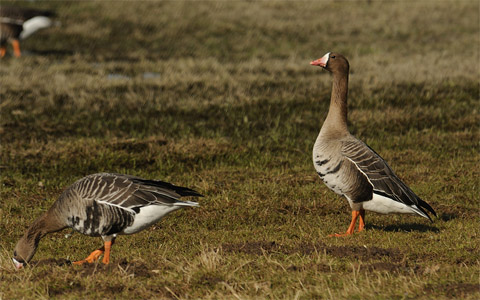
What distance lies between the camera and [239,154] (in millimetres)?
15086

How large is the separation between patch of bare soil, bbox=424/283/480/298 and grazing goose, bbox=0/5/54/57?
24.1 meters

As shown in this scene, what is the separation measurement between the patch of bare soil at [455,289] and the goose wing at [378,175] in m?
2.99

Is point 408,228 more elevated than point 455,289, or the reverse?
point 455,289

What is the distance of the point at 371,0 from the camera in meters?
45.3

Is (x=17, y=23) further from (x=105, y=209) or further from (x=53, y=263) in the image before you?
(x=53, y=263)

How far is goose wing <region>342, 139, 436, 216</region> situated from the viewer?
31.4 feet

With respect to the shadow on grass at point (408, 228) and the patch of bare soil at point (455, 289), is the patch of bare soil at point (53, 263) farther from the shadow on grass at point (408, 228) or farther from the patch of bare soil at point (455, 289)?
the shadow on grass at point (408, 228)

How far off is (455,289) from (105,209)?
4.35m

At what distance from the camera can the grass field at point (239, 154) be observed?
277 inches

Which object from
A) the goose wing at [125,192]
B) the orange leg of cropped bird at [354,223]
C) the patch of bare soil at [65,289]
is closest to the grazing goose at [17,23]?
the goose wing at [125,192]

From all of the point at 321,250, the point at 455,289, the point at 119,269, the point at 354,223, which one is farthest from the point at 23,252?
the point at 455,289

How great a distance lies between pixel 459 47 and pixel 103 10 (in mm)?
21039

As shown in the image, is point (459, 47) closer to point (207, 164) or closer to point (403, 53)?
Answer: point (403, 53)

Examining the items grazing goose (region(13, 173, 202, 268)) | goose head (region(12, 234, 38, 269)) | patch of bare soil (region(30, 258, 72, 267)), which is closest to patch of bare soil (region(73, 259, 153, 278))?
patch of bare soil (region(30, 258, 72, 267))
